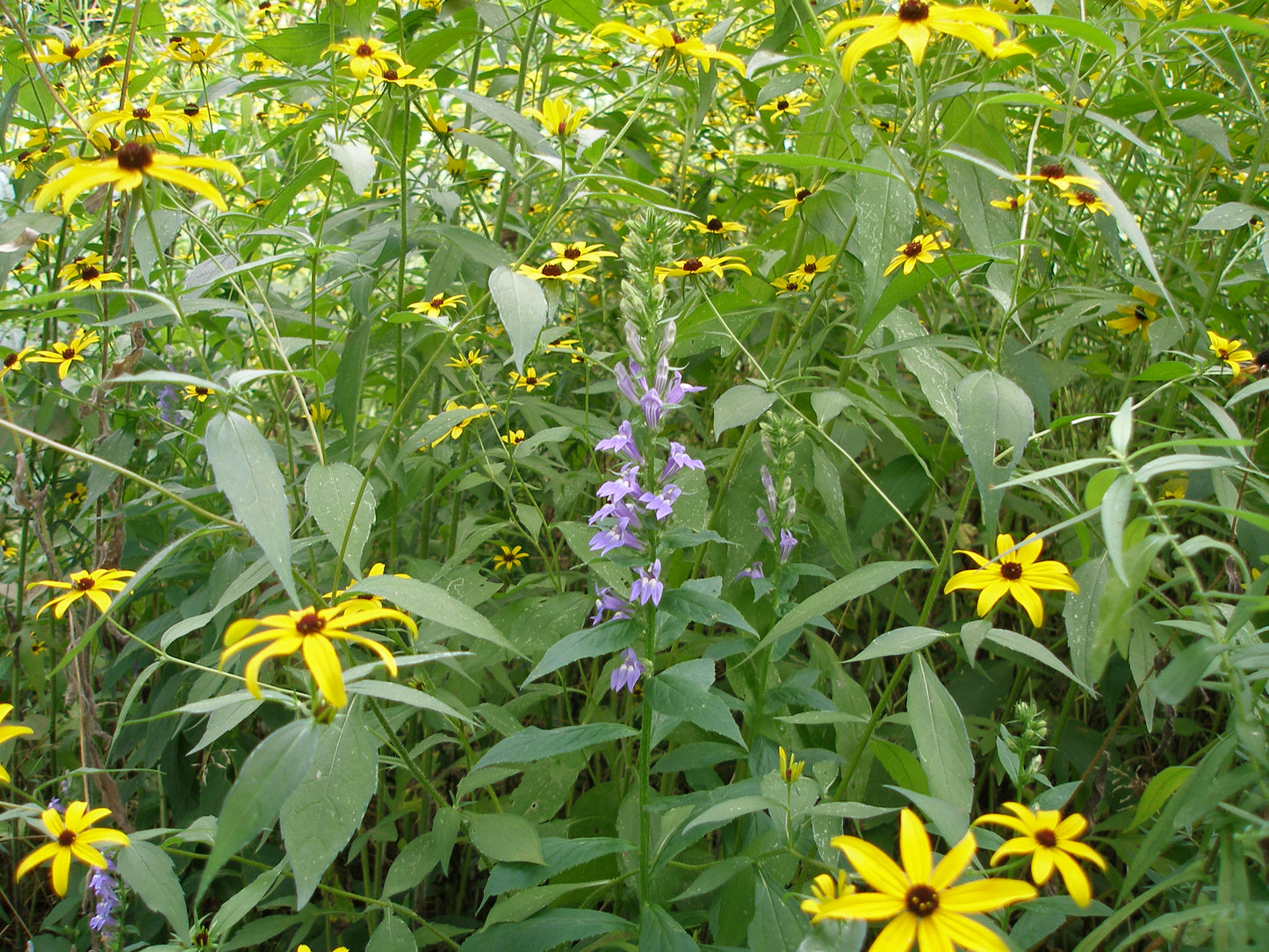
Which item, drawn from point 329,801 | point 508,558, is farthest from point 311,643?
point 508,558

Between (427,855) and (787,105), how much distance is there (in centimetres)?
188

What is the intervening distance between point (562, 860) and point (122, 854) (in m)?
0.50

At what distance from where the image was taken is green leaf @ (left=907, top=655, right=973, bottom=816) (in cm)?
85

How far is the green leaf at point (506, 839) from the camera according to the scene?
0.99 metres

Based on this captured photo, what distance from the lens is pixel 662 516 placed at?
0.96 m

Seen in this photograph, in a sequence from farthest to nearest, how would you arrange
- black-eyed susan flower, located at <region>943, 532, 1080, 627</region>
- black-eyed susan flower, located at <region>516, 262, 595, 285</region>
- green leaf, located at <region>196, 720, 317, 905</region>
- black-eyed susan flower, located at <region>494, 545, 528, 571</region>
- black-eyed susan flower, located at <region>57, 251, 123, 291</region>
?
black-eyed susan flower, located at <region>494, 545, 528, 571</region> < black-eyed susan flower, located at <region>57, 251, 123, 291</region> < black-eyed susan flower, located at <region>516, 262, 595, 285</region> < black-eyed susan flower, located at <region>943, 532, 1080, 627</region> < green leaf, located at <region>196, 720, 317, 905</region>

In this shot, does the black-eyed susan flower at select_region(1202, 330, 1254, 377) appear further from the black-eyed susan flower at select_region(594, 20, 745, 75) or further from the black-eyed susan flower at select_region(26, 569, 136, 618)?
the black-eyed susan flower at select_region(26, 569, 136, 618)

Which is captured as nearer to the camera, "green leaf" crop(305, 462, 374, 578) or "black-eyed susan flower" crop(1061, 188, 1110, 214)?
"green leaf" crop(305, 462, 374, 578)

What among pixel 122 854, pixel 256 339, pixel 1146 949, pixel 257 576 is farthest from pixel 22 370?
pixel 1146 949

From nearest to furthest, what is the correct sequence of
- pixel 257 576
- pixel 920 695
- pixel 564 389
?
pixel 920 695, pixel 257 576, pixel 564 389

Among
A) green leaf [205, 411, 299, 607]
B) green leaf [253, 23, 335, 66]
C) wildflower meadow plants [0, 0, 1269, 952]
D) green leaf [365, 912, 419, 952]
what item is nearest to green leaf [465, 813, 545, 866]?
wildflower meadow plants [0, 0, 1269, 952]

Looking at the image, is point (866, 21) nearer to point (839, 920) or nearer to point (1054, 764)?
point (839, 920)

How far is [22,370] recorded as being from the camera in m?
1.79

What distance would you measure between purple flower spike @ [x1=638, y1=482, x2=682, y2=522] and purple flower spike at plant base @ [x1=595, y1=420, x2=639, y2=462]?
0.06 meters
